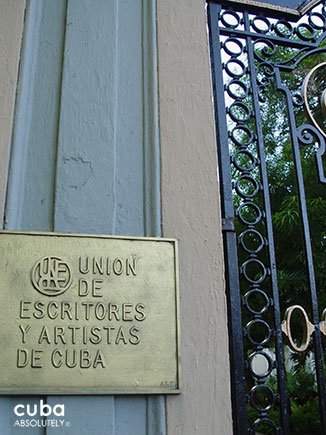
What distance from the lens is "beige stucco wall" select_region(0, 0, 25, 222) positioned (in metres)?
1.63

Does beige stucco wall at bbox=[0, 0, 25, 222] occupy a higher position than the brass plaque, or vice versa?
beige stucco wall at bbox=[0, 0, 25, 222]

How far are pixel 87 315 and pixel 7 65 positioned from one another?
3.06ft

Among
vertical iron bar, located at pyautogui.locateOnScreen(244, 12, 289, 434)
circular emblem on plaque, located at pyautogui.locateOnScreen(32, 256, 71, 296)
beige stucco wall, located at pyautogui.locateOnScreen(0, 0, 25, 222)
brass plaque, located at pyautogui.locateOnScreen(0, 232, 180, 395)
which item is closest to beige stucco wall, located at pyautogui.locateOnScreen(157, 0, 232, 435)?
brass plaque, located at pyautogui.locateOnScreen(0, 232, 180, 395)

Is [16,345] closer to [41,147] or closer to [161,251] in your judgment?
[161,251]

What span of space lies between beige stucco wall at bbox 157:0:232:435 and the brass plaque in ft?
0.22

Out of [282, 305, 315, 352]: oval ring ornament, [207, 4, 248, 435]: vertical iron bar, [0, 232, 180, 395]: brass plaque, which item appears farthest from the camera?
[282, 305, 315, 352]: oval ring ornament

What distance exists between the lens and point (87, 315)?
4.91 ft

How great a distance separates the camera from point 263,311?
1769 mm

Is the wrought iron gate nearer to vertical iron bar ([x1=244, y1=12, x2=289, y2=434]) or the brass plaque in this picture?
vertical iron bar ([x1=244, y1=12, x2=289, y2=434])

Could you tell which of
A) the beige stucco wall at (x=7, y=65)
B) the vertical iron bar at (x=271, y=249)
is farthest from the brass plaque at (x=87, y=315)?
the vertical iron bar at (x=271, y=249)

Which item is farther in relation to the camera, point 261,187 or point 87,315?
point 261,187

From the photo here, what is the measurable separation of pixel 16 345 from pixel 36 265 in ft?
0.80

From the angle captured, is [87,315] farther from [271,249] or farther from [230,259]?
[271,249]

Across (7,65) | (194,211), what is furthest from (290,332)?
(7,65)
